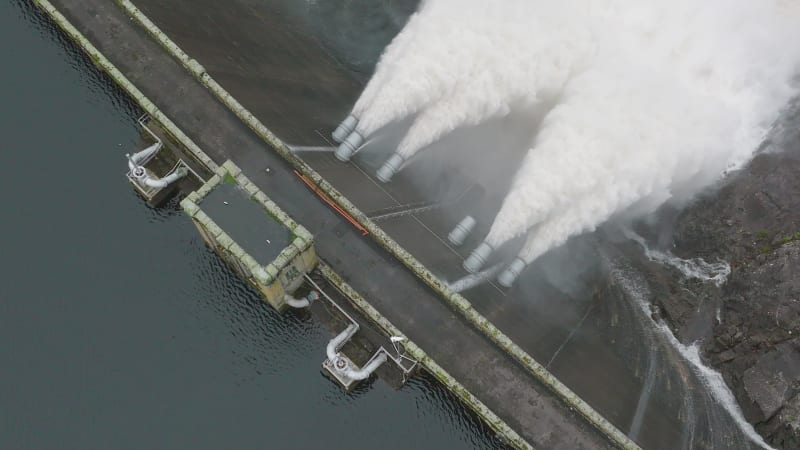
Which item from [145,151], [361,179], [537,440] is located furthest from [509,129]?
[145,151]

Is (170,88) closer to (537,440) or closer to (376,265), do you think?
(376,265)

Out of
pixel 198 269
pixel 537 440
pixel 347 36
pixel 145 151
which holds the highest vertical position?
pixel 347 36

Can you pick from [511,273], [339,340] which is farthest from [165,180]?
[511,273]

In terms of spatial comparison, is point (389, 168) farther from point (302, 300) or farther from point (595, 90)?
point (595, 90)

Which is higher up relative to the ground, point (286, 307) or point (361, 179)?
point (361, 179)

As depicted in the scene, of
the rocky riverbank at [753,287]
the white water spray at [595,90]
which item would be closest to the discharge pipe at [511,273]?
the white water spray at [595,90]

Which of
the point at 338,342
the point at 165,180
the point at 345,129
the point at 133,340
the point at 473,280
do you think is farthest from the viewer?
the point at 345,129
